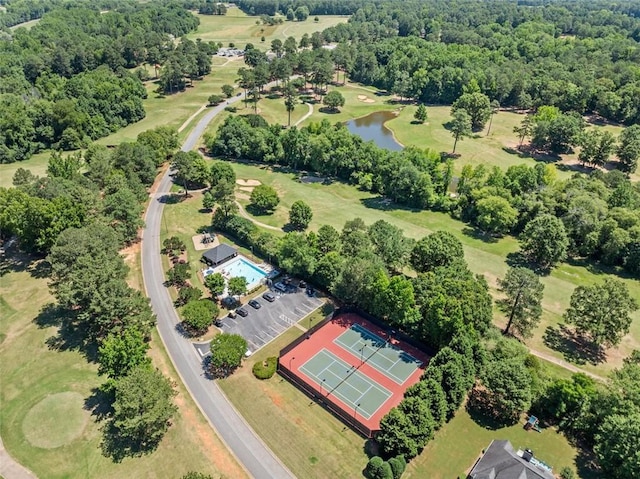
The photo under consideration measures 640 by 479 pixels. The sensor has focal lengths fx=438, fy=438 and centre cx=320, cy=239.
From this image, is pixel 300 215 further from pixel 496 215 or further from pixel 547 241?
pixel 547 241

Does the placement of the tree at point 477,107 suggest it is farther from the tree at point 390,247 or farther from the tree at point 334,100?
Answer: the tree at point 390,247

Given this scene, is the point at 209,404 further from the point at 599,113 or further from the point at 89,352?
the point at 599,113

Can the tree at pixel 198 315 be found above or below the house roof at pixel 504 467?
below

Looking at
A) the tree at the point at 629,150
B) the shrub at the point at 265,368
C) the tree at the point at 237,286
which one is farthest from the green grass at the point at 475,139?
the shrub at the point at 265,368

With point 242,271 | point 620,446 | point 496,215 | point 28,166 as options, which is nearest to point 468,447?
point 620,446

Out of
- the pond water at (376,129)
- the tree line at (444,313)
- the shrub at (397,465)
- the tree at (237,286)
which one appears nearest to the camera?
the shrub at (397,465)

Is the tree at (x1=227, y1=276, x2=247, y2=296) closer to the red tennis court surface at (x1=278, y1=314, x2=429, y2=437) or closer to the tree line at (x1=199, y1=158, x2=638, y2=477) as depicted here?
the tree line at (x1=199, y1=158, x2=638, y2=477)

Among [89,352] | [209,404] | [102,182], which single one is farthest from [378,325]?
[102,182]

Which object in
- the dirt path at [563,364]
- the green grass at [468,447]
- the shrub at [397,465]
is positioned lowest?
the green grass at [468,447]
